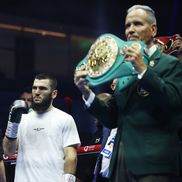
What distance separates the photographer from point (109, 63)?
180 cm

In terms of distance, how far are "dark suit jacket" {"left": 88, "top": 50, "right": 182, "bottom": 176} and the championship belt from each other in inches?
2.2

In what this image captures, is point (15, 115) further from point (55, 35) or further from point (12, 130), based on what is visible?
point (55, 35)

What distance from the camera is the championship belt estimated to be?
178cm

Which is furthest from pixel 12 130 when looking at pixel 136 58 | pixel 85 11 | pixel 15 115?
pixel 85 11

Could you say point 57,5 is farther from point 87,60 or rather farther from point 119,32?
point 87,60

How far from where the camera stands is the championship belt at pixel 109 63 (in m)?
1.78

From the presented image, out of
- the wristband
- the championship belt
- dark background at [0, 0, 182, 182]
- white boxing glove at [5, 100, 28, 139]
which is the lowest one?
the wristband

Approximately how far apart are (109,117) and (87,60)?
0.81 feet

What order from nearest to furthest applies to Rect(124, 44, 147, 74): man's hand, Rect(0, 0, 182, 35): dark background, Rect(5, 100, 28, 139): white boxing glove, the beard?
Rect(124, 44, 147, 74): man's hand < Rect(5, 100, 28, 139): white boxing glove < the beard < Rect(0, 0, 182, 35): dark background

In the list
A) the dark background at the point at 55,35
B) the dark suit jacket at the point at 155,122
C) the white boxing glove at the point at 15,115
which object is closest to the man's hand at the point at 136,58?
the dark suit jacket at the point at 155,122

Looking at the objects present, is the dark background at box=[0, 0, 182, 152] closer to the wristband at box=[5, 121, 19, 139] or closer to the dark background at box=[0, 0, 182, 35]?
the dark background at box=[0, 0, 182, 35]

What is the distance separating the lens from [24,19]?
301 inches

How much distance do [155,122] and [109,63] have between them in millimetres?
268

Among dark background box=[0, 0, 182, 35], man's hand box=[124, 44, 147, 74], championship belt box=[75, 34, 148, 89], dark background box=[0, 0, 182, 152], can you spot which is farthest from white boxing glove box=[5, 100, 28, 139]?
dark background box=[0, 0, 182, 35]
